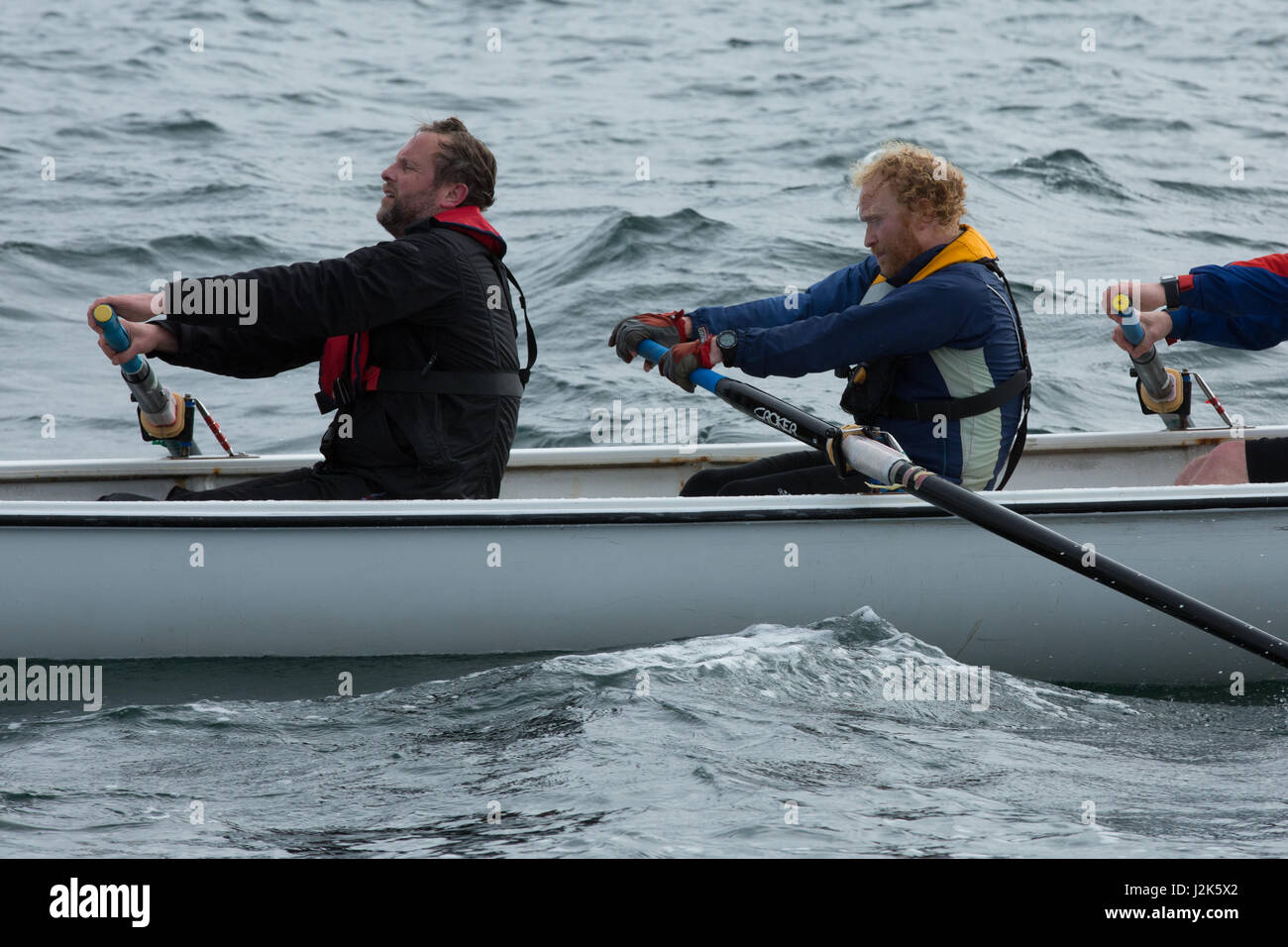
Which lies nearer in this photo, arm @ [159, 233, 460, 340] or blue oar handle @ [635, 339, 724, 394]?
arm @ [159, 233, 460, 340]

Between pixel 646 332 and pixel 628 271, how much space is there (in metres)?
4.89

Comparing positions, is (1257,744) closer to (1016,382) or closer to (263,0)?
(1016,382)

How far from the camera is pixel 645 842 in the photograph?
285 centimetres

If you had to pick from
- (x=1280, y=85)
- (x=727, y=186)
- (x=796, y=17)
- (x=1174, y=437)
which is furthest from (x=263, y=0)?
(x=1174, y=437)

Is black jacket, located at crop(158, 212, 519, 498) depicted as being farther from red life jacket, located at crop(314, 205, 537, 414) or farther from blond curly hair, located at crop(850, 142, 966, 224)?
blond curly hair, located at crop(850, 142, 966, 224)

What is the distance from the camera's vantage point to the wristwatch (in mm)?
4156

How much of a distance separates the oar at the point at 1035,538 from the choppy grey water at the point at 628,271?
1.04ft

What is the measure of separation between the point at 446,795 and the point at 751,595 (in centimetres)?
130

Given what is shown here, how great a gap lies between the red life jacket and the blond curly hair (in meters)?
1.09

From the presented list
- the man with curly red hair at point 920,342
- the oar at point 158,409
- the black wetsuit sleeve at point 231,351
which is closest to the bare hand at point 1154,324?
the man with curly red hair at point 920,342

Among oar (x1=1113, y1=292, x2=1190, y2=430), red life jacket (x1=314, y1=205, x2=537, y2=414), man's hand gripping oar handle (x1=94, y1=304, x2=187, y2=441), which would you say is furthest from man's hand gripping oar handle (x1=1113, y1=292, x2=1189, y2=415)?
man's hand gripping oar handle (x1=94, y1=304, x2=187, y2=441)

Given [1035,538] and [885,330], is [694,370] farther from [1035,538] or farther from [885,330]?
[1035,538]

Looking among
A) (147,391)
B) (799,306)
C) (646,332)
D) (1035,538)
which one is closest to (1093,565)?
(1035,538)

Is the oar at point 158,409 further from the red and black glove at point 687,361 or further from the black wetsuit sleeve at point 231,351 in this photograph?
the red and black glove at point 687,361
